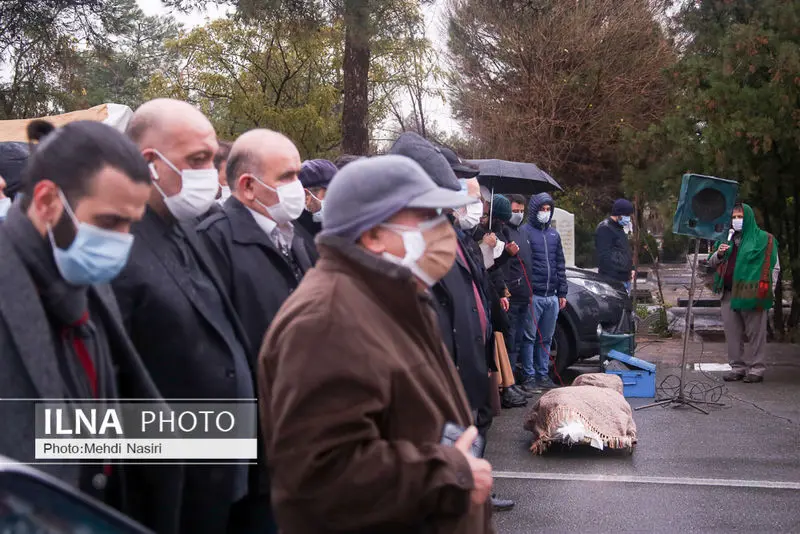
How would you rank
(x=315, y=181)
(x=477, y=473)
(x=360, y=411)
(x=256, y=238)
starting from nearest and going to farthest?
(x=360, y=411)
(x=477, y=473)
(x=256, y=238)
(x=315, y=181)

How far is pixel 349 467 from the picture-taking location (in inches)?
84.7

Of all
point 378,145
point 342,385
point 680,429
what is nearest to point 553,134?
point 378,145

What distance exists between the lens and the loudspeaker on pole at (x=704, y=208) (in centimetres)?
941

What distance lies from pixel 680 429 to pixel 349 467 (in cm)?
694

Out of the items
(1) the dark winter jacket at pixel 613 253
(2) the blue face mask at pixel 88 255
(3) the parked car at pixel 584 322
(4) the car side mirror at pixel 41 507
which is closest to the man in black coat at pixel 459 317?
(2) the blue face mask at pixel 88 255

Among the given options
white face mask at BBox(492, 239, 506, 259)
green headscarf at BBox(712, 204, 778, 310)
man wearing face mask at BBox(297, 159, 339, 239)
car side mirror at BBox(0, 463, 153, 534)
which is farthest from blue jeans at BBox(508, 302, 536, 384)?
car side mirror at BBox(0, 463, 153, 534)

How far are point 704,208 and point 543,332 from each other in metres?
2.06

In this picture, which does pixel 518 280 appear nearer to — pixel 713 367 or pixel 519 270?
pixel 519 270

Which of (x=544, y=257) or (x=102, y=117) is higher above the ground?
(x=102, y=117)

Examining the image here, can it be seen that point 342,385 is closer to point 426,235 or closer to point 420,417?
point 420,417

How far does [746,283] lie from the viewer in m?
10.9

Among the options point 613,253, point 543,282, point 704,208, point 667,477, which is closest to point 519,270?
point 543,282

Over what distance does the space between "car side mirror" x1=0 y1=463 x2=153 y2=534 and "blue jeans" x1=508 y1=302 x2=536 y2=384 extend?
8.29 meters

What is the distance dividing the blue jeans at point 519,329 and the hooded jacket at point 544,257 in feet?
0.86
